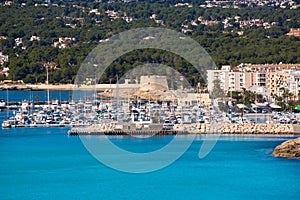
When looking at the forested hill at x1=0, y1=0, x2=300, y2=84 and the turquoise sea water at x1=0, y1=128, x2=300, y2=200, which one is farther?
the forested hill at x1=0, y1=0, x2=300, y2=84

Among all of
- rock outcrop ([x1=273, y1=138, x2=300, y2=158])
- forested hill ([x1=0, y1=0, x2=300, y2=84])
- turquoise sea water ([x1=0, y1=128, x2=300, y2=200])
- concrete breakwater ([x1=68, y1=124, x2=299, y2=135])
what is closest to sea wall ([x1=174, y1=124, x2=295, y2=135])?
concrete breakwater ([x1=68, y1=124, x2=299, y2=135])

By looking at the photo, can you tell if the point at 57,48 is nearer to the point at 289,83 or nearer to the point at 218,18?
the point at 218,18

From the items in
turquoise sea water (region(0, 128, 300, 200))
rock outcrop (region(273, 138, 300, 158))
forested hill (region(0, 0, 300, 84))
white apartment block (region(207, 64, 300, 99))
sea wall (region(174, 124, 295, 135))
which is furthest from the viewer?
forested hill (region(0, 0, 300, 84))

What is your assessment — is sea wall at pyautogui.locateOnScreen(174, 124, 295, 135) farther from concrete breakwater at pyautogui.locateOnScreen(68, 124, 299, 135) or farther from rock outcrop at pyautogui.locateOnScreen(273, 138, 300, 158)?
rock outcrop at pyautogui.locateOnScreen(273, 138, 300, 158)

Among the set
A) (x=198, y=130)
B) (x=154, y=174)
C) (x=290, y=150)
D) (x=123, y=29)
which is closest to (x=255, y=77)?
(x=198, y=130)

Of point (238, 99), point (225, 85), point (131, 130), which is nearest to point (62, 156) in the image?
point (131, 130)

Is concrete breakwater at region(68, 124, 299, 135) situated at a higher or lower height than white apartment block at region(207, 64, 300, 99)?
lower

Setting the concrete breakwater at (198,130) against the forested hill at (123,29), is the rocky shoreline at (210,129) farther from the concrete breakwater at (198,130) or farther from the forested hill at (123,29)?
the forested hill at (123,29)
